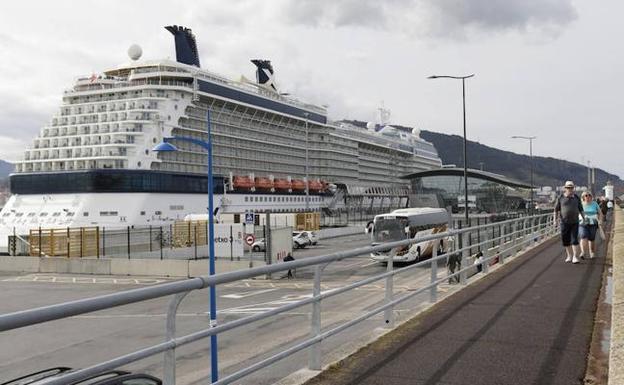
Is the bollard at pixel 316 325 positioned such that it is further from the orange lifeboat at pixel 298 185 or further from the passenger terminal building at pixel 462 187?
the passenger terminal building at pixel 462 187

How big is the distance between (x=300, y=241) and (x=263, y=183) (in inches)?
1107

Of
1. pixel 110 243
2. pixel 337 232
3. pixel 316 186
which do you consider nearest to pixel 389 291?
pixel 110 243

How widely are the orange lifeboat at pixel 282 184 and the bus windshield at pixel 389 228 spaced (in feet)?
144

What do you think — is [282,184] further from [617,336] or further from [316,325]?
[316,325]

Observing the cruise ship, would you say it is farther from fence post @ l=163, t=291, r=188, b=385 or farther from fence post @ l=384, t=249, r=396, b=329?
fence post @ l=163, t=291, r=188, b=385

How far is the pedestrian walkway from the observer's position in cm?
509

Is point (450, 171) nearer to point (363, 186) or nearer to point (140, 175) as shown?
point (363, 186)

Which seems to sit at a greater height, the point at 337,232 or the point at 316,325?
the point at 316,325

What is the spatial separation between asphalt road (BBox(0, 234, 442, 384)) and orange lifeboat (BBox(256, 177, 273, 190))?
164 feet

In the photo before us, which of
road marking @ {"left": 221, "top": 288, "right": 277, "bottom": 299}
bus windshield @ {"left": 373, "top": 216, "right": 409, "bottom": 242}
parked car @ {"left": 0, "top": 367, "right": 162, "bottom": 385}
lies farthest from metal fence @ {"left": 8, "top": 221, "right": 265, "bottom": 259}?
parked car @ {"left": 0, "top": 367, "right": 162, "bottom": 385}

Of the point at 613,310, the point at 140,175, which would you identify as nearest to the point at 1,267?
the point at 140,175

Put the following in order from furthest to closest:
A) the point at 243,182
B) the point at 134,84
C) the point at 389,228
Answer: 1. the point at 243,182
2. the point at 134,84
3. the point at 389,228

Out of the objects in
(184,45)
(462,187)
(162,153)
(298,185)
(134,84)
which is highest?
(184,45)

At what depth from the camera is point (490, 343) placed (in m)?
6.20
